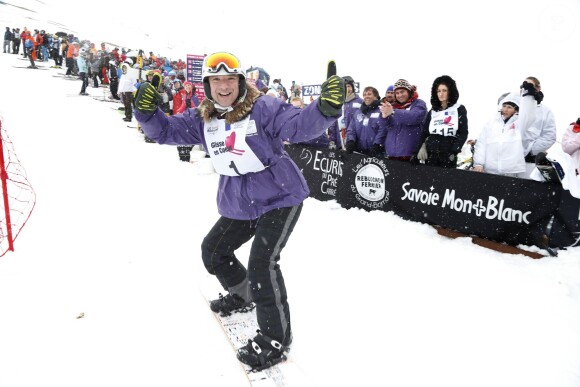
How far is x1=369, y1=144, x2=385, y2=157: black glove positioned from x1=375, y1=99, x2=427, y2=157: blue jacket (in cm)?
10

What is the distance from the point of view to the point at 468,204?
4582mm

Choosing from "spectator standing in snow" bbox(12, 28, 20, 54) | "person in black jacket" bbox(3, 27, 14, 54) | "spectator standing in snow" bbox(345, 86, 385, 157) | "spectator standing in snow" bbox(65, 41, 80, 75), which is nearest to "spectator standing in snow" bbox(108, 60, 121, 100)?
"spectator standing in snow" bbox(65, 41, 80, 75)

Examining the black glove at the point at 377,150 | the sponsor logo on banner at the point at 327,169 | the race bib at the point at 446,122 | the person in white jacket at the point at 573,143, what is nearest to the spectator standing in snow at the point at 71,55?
the sponsor logo on banner at the point at 327,169

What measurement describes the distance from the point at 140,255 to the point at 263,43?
51.6 meters

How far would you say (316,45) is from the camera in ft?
149

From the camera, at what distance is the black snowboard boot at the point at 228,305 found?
3.04m

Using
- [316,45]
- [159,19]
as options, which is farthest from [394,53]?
[159,19]

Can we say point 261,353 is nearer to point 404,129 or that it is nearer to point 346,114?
point 404,129

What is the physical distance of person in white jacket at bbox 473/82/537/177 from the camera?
179 inches

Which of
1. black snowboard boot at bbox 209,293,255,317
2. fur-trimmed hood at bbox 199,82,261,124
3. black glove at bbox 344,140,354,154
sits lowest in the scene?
black snowboard boot at bbox 209,293,255,317

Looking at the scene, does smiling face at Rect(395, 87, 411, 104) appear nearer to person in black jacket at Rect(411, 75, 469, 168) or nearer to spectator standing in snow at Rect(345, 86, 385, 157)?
spectator standing in snow at Rect(345, 86, 385, 157)

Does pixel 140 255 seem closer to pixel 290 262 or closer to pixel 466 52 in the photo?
pixel 290 262

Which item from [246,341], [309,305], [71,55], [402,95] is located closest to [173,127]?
[246,341]

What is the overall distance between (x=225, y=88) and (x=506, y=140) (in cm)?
384
